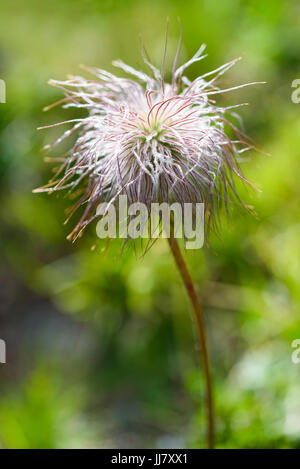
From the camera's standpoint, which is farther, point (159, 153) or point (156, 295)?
point (156, 295)

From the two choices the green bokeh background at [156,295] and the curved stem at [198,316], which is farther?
the green bokeh background at [156,295]

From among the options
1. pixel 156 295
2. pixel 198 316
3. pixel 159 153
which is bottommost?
pixel 198 316

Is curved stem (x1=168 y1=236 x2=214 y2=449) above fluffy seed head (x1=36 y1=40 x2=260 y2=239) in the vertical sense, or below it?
below

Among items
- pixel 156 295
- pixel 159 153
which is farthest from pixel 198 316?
pixel 156 295

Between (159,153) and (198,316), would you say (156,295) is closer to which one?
(198,316)

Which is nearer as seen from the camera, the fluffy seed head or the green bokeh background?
the fluffy seed head

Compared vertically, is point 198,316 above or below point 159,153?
below

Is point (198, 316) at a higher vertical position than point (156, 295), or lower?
lower

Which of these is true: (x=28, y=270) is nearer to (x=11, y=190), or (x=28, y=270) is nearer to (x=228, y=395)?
(x=11, y=190)

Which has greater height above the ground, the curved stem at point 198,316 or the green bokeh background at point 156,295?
the green bokeh background at point 156,295
